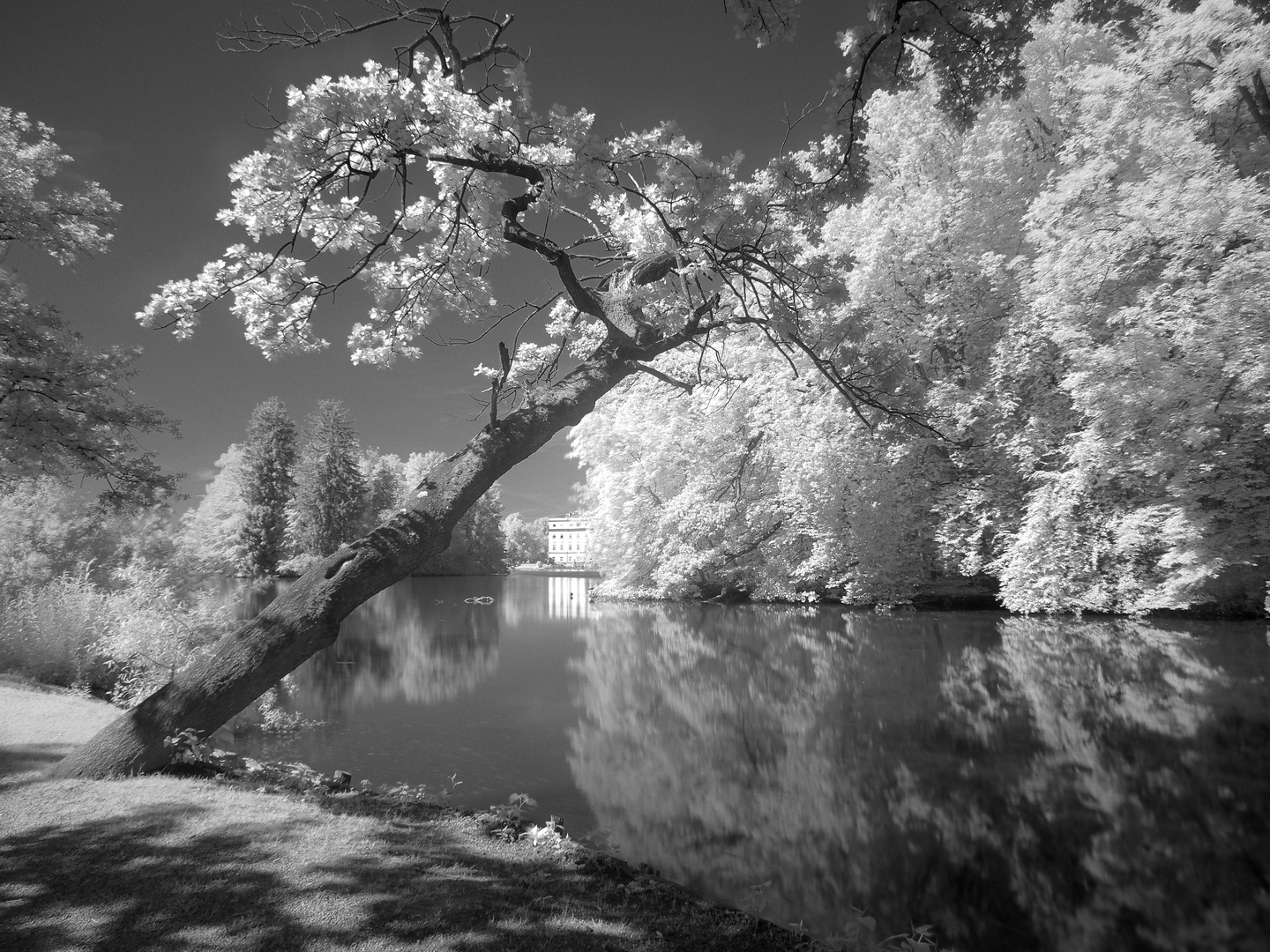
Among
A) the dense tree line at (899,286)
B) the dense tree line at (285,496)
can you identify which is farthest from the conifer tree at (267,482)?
the dense tree line at (899,286)

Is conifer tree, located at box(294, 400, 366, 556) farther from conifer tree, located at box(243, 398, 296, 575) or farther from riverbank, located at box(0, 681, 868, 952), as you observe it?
riverbank, located at box(0, 681, 868, 952)

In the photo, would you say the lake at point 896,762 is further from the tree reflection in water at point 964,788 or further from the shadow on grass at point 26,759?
the shadow on grass at point 26,759

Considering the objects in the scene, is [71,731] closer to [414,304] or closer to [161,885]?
[161,885]

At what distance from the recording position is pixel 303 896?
10.7 ft

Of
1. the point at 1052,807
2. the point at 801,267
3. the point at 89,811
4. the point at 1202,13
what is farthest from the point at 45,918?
the point at 1202,13

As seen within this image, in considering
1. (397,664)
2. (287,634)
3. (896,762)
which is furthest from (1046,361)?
(287,634)

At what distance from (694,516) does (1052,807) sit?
57.2 feet

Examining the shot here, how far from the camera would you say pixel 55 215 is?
864 cm

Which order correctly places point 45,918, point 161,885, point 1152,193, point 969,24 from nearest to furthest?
1. point 45,918
2. point 161,885
3. point 969,24
4. point 1152,193

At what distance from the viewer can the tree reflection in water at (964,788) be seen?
456 cm

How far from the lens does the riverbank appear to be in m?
2.94

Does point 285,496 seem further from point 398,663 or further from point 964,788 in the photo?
point 964,788

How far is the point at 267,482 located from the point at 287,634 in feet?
167

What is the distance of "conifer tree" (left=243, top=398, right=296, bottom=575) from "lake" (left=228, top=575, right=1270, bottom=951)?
123 ft
